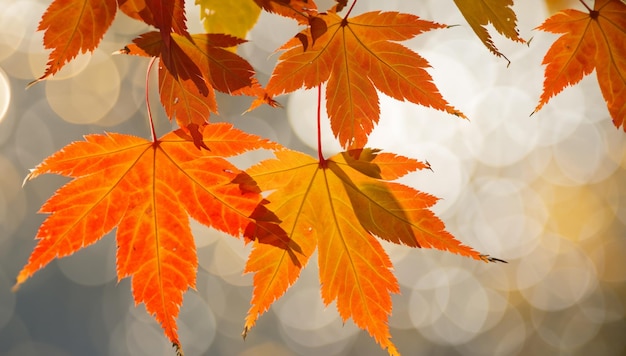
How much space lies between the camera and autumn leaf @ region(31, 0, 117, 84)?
0.68 metres

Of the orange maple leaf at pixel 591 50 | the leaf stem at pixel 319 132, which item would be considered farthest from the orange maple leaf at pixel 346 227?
the orange maple leaf at pixel 591 50

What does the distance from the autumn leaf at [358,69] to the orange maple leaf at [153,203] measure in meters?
0.13

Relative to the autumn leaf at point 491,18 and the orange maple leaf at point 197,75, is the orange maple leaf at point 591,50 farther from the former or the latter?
the orange maple leaf at point 197,75

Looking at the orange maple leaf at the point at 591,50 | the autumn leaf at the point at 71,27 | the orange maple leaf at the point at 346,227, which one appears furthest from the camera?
the orange maple leaf at the point at 591,50

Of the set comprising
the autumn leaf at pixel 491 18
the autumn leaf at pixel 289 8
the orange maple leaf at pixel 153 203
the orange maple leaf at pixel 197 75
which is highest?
the autumn leaf at pixel 491 18

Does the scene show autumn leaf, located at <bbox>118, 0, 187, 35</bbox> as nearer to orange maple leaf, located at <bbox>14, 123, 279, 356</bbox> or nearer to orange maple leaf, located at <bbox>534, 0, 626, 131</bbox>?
orange maple leaf, located at <bbox>14, 123, 279, 356</bbox>

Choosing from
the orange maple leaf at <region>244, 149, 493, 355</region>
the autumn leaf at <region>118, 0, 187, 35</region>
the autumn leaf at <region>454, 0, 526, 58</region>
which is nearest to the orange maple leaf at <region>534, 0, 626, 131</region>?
the autumn leaf at <region>454, 0, 526, 58</region>

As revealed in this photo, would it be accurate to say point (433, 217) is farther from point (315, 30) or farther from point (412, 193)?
point (315, 30)

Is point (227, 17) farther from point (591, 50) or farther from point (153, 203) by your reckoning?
point (591, 50)

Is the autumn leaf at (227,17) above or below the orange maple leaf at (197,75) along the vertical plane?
above

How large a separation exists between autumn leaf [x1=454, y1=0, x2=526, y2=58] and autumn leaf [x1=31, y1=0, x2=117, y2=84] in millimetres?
489

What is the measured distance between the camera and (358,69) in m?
0.89

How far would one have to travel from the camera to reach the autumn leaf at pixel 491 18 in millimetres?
746

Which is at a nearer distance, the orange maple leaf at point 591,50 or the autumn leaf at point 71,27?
the autumn leaf at point 71,27
